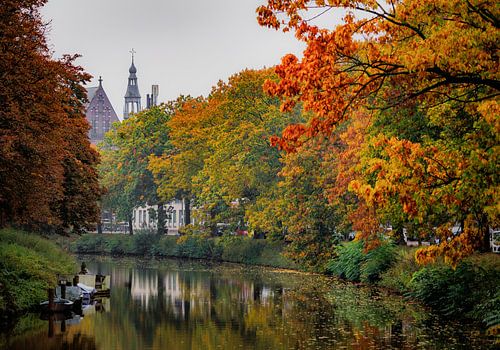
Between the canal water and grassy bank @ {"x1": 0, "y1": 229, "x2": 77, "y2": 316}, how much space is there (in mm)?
1028

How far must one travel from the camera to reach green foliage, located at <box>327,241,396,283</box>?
47000 millimetres

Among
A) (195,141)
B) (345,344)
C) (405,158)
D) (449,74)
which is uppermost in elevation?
(195,141)

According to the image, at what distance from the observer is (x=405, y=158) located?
19969 mm

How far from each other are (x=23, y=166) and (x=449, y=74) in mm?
16992

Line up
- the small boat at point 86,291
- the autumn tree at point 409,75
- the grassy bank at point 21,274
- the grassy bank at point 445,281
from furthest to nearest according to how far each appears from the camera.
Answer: the small boat at point 86,291
the grassy bank at point 21,274
the grassy bank at point 445,281
the autumn tree at point 409,75

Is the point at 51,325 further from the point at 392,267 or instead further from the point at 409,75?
the point at 392,267

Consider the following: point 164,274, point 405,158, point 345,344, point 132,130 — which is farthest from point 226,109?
point 405,158

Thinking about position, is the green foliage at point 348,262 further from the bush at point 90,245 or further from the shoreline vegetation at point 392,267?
the bush at point 90,245

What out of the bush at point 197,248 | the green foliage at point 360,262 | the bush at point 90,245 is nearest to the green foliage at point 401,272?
the green foliage at point 360,262

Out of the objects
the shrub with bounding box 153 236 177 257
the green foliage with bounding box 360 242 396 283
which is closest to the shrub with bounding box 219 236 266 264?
the shrub with bounding box 153 236 177 257

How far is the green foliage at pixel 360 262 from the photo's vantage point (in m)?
47.0

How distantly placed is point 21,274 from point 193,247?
165 feet

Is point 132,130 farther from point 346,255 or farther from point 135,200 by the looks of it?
point 346,255

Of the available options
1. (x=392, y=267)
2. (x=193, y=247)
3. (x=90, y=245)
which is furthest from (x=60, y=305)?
(x=90, y=245)
